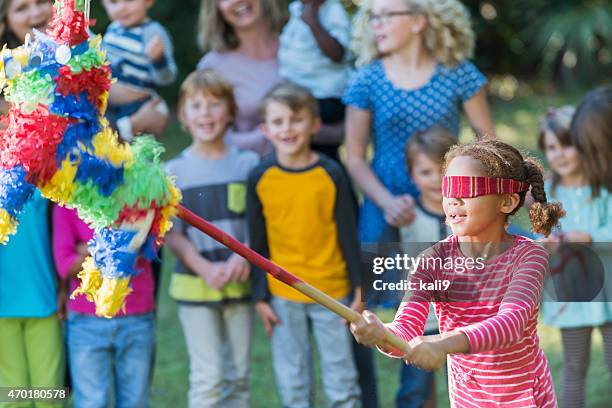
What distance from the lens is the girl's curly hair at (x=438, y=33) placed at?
3.50 meters

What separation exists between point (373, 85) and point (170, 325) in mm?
1900

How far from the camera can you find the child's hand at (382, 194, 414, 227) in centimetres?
336

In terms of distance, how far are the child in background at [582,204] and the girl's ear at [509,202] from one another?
1108 millimetres

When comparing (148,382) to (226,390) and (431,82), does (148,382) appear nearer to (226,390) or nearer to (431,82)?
(226,390)

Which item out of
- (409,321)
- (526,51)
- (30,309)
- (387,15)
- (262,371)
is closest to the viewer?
(409,321)

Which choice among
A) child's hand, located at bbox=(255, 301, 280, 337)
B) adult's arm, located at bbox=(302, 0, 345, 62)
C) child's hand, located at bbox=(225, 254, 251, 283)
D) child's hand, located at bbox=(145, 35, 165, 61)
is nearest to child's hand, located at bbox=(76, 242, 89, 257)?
child's hand, located at bbox=(225, 254, 251, 283)

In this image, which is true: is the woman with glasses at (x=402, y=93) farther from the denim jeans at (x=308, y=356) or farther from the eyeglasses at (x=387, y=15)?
the denim jeans at (x=308, y=356)

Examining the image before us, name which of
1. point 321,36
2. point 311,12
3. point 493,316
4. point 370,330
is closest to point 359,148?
point 321,36

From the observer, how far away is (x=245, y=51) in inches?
149

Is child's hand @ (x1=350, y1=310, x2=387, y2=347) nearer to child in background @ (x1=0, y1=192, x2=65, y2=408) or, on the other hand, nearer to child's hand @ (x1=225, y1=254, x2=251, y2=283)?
child's hand @ (x1=225, y1=254, x2=251, y2=283)

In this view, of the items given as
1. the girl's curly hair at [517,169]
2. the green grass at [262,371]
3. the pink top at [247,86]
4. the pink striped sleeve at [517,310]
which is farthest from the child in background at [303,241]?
the pink striped sleeve at [517,310]

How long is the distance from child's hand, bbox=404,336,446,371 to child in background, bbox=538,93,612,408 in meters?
1.48

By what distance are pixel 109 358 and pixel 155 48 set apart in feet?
3.50

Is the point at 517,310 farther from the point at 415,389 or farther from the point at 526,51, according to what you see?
the point at 526,51
